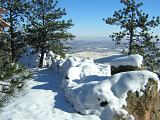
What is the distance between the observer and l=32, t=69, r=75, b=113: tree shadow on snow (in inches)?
740

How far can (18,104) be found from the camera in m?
18.7

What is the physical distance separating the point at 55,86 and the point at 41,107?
4.33 meters

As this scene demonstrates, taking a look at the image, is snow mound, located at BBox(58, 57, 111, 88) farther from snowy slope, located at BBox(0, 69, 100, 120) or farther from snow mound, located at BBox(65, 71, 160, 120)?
snow mound, located at BBox(65, 71, 160, 120)

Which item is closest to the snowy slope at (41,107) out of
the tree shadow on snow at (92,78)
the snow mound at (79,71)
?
the snow mound at (79,71)

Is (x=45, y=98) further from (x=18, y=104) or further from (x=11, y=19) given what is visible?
(x=11, y=19)

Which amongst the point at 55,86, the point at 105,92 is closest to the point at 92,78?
the point at 55,86

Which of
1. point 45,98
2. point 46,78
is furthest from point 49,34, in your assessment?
point 45,98

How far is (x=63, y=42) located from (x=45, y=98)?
2605cm

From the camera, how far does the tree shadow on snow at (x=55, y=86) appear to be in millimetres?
18797

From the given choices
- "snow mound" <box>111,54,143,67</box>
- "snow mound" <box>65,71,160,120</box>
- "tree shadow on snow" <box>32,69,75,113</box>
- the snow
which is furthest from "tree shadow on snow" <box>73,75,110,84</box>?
"snow mound" <box>111,54,143,67</box>

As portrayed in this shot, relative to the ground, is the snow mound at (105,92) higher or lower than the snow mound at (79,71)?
lower

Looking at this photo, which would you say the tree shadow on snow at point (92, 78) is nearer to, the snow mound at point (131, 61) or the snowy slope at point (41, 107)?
the snowy slope at point (41, 107)

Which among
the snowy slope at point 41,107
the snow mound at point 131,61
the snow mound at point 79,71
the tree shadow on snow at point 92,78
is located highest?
the snow mound at point 131,61

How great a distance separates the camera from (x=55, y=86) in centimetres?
2270
